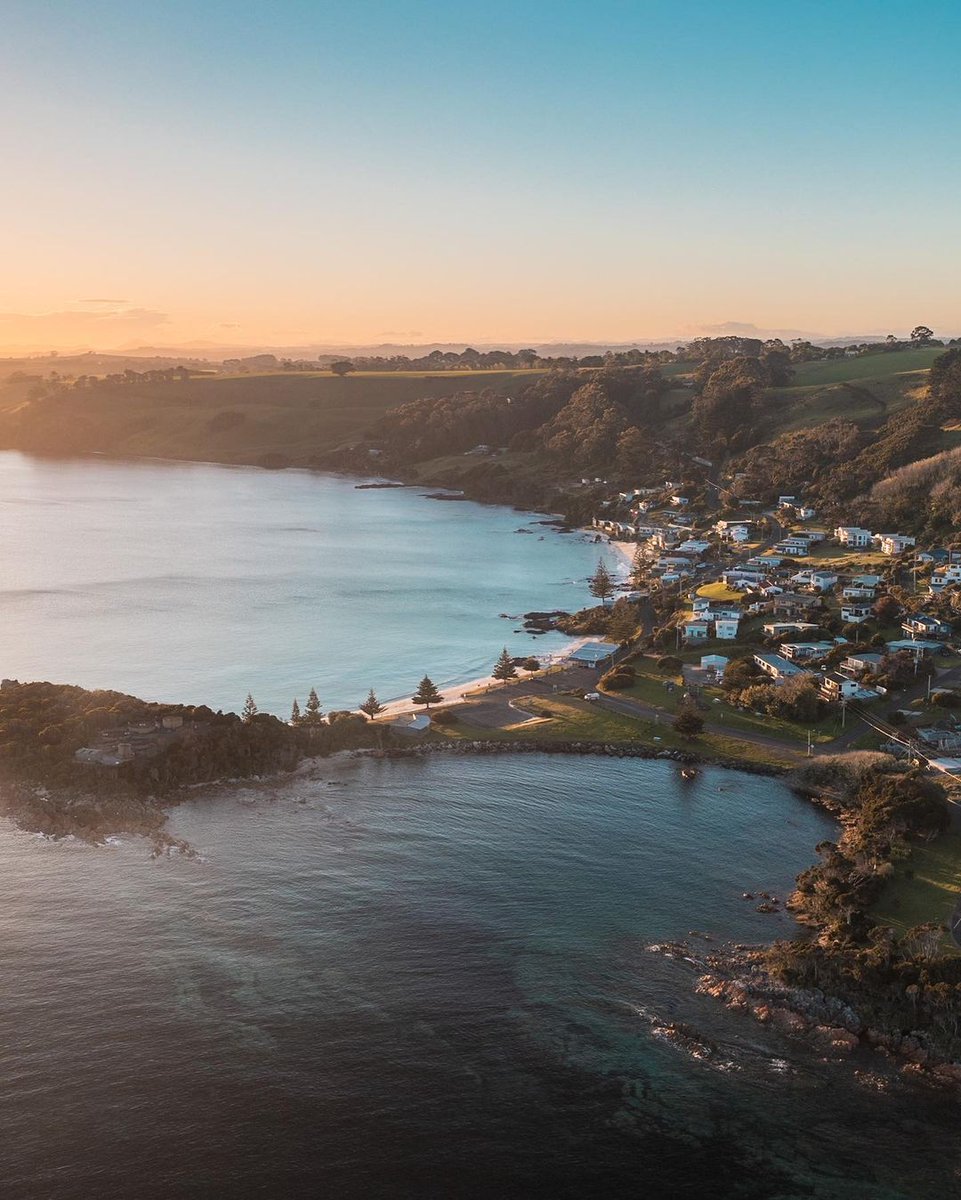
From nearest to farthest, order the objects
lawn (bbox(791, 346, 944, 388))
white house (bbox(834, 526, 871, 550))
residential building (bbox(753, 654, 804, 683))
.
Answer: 1. residential building (bbox(753, 654, 804, 683))
2. white house (bbox(834, 526, 871, 550))
3. lawn (bbox(791, 346, 944, 388))

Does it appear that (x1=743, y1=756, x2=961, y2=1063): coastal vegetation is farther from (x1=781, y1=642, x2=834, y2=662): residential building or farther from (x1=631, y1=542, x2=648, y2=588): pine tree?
(x1=631, y1=542, x2=648, y2=588): pine tree

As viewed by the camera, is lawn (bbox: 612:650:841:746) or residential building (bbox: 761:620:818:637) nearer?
lawn (bbox: 612:650:841:746)

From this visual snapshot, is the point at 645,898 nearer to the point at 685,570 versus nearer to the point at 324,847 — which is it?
the point at 324,847

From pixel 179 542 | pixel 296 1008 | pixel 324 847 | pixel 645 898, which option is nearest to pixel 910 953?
pixel 645 898

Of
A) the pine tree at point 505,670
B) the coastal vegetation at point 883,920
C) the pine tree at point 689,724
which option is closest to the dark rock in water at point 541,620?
the pine tree at point 505,670

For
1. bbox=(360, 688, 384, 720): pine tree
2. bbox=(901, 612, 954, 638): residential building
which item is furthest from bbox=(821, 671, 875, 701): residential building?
bbox=(360, 688, 384, 720): pine tree

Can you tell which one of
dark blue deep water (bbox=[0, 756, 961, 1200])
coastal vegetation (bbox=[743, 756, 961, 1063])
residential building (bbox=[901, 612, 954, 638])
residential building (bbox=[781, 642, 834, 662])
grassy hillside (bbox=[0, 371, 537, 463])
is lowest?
dark blue deep water (bbox=[0, 756, 961, 1200])
